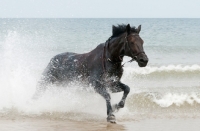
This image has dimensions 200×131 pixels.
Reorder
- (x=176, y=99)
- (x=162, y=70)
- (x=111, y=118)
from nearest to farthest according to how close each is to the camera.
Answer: (x=111, y=118) → (x=176, y=99) → (x=162, y=70)

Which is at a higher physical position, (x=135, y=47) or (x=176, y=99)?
(x=135, y=47)

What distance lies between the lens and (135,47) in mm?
8180

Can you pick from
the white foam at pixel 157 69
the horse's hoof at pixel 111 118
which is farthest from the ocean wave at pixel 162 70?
the horse's hoof at pixel 111 118

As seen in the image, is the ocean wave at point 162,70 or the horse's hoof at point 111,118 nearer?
the horse's hoof at point 111,118

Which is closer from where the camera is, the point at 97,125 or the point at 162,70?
the point at 97,125

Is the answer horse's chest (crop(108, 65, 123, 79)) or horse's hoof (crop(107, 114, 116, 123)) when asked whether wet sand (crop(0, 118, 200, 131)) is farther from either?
horse's chest (crop(108, 65, 123, 79))

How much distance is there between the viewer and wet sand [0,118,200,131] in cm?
773

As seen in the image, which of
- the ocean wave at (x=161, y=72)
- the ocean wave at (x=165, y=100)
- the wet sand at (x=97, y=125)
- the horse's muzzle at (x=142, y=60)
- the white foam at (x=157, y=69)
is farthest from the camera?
the white foam at (x=157, y=69)

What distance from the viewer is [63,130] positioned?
24.9ft

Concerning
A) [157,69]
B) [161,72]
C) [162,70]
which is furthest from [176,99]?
[157,69]

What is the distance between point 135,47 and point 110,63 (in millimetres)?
707

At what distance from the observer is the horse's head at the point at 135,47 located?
314 inches

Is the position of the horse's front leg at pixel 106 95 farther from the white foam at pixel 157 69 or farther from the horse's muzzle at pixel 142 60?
the white foam at pixel 157 69

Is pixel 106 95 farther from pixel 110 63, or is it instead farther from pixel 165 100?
pixel 165 100
